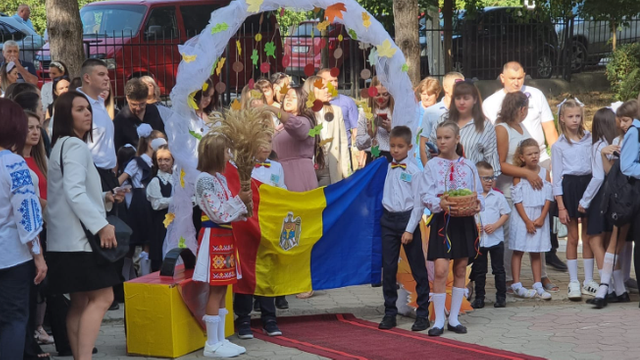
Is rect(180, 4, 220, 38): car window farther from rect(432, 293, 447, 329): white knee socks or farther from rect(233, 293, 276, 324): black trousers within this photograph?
rect(432, 293, 447, 329): white knee socks

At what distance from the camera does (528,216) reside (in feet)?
28.0

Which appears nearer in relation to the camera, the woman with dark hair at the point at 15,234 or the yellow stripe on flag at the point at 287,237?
the woman with dark hair at the point at 15,234

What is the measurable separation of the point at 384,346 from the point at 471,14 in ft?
42.3

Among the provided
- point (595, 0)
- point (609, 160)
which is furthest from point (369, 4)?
point (609, 160)

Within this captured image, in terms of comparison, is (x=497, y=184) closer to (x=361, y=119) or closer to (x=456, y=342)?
(x=361, y=119)

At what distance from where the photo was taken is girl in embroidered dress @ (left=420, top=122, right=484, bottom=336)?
23.9ft

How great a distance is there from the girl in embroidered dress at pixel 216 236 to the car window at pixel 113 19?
382 inches

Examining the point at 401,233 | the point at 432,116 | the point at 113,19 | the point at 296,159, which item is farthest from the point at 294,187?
the point at 113,19

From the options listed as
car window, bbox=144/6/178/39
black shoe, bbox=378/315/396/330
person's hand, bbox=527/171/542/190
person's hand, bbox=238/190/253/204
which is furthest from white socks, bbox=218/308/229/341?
car window, bbox=144/6/178/39

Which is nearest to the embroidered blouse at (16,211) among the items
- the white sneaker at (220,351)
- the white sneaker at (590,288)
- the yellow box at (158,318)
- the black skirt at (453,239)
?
the yellow box at (158,318)

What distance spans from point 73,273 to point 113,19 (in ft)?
36.2

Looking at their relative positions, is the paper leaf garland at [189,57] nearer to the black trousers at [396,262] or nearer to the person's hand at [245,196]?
the person's hand at [245,196]

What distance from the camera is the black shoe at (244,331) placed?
7.22m

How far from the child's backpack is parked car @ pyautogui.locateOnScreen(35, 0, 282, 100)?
6.94 m
